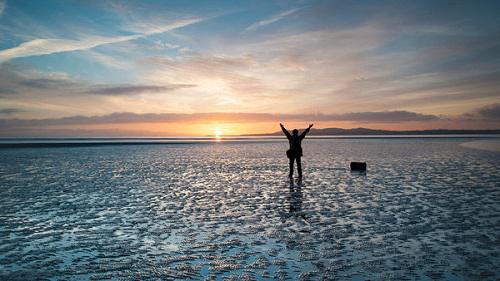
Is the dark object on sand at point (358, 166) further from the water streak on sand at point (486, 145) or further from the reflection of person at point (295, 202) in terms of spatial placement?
the water streak on sand at point (486, 145)

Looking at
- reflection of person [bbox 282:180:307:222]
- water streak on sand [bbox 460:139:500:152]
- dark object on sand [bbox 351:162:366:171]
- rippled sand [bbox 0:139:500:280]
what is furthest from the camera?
water streak on sand [bbox 460:139:500:152]

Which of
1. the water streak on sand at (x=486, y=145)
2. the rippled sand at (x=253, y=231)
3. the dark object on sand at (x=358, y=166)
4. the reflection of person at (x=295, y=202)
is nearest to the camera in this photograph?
the rippled sand at (x=253, y=231)

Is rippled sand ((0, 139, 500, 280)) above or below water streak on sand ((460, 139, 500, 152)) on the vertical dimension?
Answer: below

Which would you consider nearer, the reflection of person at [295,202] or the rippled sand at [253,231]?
the rippled sand at [253,231]

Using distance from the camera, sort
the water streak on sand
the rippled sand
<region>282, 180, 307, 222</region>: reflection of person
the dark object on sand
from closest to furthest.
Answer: the rippled sand, <region>282, 180, 307, 222</region>: reflection of person, the dark object on sand, the water streak on sand

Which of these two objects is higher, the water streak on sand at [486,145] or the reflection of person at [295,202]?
the water streak on sand at [486,145]

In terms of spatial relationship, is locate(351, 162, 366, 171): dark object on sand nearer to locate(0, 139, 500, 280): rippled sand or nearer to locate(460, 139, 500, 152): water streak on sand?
locate(0, 139, 500, 280): rippled sand

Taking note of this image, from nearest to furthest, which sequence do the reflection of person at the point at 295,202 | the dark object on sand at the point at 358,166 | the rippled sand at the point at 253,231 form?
the rippled sand at the point at 253,231
the reflection of person at the point at 295,202
the dark object on sand at the point at 358,166

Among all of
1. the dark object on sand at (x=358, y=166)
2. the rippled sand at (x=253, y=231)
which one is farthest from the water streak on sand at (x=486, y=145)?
the rippled sand at (x=253, y=231)

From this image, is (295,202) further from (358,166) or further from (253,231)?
(358,166)

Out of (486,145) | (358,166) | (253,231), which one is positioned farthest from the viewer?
(486,145)

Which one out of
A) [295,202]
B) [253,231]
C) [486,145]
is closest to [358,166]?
[295,202]

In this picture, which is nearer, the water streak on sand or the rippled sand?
the rippled sand

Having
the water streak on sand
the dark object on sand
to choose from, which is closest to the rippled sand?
the dark object on sand
